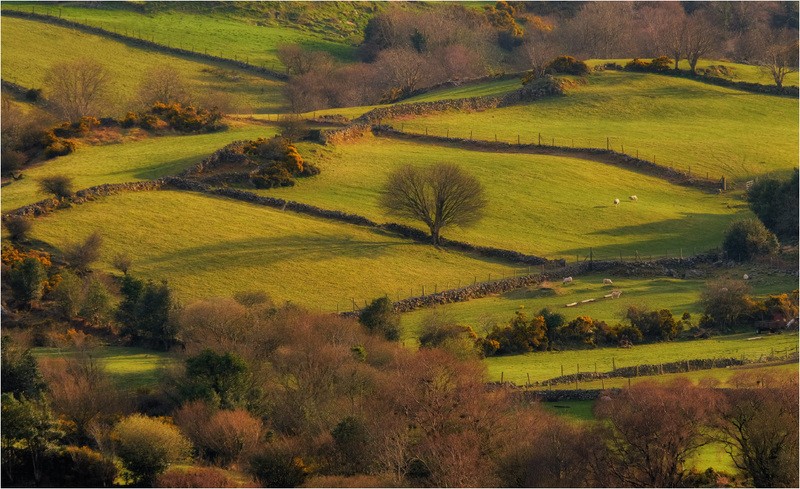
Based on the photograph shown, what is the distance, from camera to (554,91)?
135 metres

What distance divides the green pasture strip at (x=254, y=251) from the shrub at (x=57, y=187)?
5.33ft

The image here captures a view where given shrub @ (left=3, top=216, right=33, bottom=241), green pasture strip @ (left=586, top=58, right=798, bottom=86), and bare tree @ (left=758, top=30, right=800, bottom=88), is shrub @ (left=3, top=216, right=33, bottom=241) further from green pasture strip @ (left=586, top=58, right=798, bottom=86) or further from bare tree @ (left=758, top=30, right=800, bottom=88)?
bare tree @ (left=758, top=30, right=800, bottom=88)

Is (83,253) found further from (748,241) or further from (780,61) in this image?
(780,61)

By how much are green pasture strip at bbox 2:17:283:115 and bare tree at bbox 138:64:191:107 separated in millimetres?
4194

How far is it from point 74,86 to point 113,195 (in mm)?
36071

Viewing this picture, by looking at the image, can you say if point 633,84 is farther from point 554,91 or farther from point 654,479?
point 654,479

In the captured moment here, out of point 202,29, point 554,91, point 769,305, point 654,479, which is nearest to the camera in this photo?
point 654,479

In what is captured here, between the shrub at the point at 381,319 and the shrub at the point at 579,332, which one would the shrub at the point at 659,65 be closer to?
the shrub at the point at 579,332

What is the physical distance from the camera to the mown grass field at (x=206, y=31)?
16188 centimetres

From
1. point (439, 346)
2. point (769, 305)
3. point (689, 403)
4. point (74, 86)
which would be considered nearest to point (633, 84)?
point (74, 86)

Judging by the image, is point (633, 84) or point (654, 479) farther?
point (633, 84)

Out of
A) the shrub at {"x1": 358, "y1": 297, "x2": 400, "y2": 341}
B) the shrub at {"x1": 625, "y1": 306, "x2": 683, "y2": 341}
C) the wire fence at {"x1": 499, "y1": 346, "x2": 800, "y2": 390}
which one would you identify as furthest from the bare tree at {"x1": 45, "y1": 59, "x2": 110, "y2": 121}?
the wire fence at {"x1": 499, "y1": 346, "x2": 800, "y2": 390}

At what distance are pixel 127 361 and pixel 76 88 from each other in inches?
2567

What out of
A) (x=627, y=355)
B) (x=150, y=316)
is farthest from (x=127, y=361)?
(x=627, y=355)
